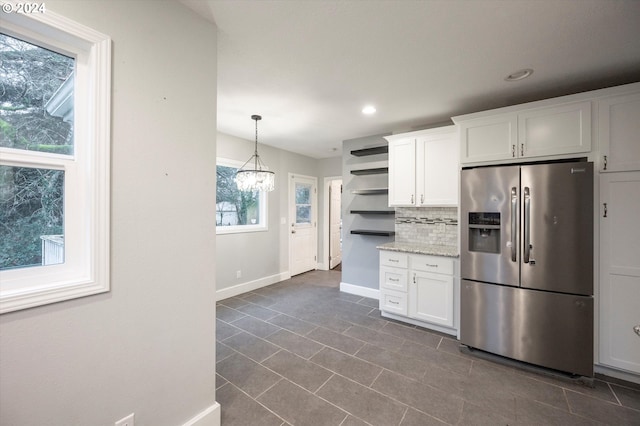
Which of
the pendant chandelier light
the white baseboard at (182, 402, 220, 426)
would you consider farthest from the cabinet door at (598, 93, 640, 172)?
the white baseboard at (182, 402, 220, 426)

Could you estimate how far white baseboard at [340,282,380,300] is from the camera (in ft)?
13.2

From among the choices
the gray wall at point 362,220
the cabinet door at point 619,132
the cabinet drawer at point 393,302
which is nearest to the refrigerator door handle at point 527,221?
the cabinet door at point 619,132

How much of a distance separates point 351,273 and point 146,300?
3.37 meters

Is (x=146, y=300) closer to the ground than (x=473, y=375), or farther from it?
farther from it

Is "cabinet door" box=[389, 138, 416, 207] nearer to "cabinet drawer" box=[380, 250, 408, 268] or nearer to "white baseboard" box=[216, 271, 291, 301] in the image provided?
"cabinet drawer" box=[380, 250, 408, 268]

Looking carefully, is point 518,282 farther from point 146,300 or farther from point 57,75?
point 57,75

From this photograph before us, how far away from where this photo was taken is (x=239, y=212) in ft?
14.3

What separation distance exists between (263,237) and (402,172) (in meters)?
2.69

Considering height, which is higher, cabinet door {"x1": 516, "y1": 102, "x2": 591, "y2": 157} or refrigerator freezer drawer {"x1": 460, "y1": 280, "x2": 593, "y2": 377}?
cabinet door {"x1": 516, "y1": 102, "x2": 591, "y2": 157}

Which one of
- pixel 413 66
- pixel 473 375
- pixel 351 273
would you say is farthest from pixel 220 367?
pixel 413 66

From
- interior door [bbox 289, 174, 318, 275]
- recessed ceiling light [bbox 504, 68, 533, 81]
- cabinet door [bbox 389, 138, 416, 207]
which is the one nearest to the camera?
recessed ceiling light [bbox 504, 68, 533, 81]

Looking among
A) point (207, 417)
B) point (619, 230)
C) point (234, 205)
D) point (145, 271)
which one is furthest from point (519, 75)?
point (234, 205)

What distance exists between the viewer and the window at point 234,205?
4059 mm

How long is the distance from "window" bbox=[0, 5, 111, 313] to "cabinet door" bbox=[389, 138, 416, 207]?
3.05 meters
